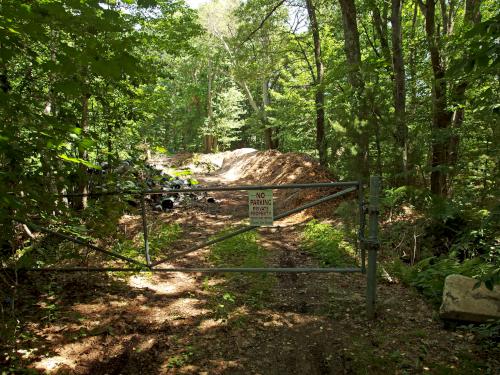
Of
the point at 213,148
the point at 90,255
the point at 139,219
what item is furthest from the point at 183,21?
the point at 213,148

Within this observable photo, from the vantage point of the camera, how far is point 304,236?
8.46 meters

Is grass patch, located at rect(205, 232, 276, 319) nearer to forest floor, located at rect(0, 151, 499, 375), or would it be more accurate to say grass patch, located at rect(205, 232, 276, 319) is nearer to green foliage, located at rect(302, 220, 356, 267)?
forest floor, located at rect(0, 151, 499, 375)

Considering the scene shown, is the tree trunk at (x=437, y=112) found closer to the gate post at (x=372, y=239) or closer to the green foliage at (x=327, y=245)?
the green foliage at (x=327, y=245)

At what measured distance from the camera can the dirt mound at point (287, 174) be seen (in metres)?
10.9

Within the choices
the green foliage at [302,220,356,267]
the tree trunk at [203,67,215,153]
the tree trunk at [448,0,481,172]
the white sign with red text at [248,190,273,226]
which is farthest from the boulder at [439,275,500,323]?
the tree trunk at [203,67,215,153]

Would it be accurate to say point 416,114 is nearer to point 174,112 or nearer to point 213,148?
point 213,148

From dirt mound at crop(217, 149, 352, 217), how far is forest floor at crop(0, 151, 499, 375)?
5117 mm

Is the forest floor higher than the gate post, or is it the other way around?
the gate post

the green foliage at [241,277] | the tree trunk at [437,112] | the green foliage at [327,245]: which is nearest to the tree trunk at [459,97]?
the tree trunk at [437,112]

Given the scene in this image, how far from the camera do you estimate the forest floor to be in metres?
3.27

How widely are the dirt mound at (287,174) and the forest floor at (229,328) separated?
5.12 metres

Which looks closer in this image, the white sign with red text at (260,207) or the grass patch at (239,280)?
the white sign with red text at (260,207)

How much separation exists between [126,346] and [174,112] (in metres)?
40.1

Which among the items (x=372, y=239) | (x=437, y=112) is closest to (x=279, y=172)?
(x=437, y=112)
